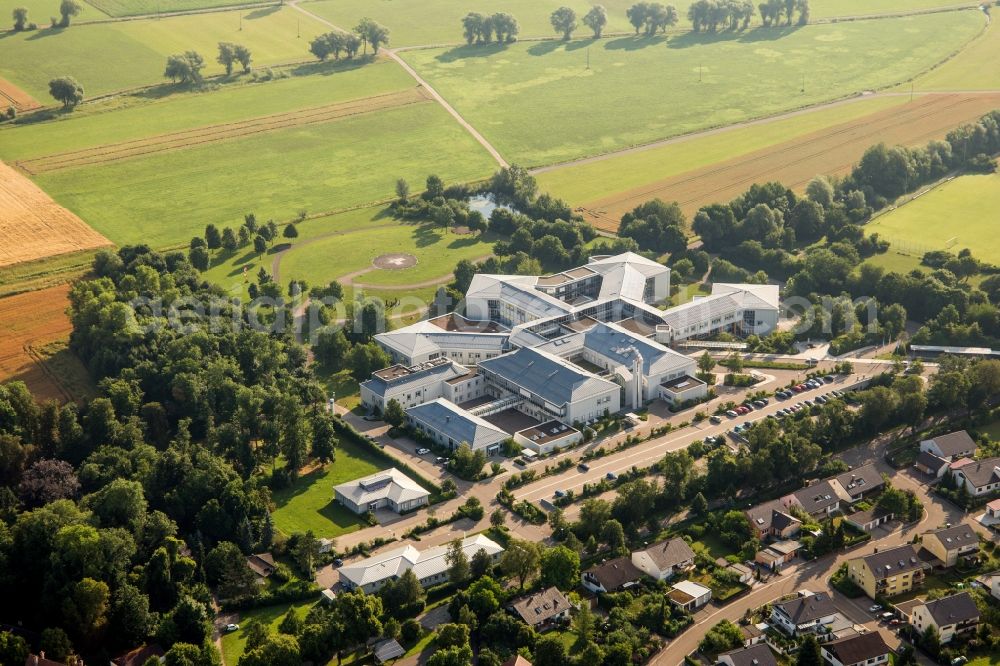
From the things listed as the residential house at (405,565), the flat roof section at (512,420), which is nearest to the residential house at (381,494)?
the residential house at (405,565)

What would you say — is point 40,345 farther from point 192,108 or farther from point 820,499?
point 192,108

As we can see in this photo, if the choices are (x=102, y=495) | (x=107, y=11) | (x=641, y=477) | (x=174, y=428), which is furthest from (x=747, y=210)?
(x=107, y=11)

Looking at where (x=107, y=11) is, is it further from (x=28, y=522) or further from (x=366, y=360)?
(x=28, y=522)

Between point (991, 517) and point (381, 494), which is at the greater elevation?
point (381, 494)

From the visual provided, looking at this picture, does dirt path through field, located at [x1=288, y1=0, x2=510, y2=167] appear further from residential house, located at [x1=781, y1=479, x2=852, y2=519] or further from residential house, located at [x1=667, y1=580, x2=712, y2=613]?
residential house, located at [x1=667, y1=580, x2=712, y2=613]

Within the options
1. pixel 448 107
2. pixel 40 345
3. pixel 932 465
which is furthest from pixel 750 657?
pixel 448 107

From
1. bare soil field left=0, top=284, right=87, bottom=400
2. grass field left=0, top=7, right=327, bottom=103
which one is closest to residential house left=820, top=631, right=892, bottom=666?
bare soil field left=0, top=284, right=87, bottom=400
